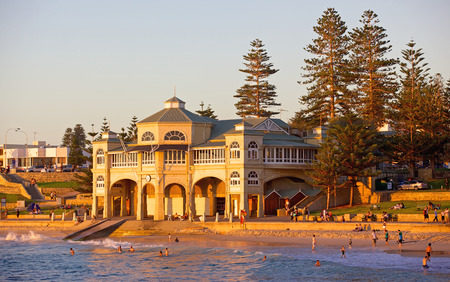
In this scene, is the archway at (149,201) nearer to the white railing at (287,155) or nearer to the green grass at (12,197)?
the white railing at (287,155)

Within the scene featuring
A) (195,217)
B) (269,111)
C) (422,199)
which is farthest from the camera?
(269,111)

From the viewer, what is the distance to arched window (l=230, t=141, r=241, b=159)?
2633 inches

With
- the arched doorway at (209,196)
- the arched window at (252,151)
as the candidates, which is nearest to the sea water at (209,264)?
the arched window at (252,151)

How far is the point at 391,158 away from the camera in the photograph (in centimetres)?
7481

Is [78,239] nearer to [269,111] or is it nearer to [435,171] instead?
[435,171]

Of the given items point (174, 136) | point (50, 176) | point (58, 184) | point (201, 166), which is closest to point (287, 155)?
point (201, 166)

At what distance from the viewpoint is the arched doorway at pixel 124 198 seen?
7644 cm

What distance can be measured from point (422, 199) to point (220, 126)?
73.2 ft

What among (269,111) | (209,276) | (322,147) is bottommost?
(209,276)

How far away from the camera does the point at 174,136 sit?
7131 cm

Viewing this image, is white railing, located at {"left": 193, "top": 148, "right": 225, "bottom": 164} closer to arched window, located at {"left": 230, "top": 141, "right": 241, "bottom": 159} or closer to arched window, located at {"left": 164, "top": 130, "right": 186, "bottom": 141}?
arched window, located at {"left": 230, "top": 141, "right": 241, "bottom": 159}

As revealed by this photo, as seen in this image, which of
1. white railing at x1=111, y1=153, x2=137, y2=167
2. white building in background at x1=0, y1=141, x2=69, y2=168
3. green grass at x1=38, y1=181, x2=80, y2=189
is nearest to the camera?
white railing at x1=111, y1=153, x2=137, y2=167

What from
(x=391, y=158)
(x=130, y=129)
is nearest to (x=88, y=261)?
(x=391, y=158)

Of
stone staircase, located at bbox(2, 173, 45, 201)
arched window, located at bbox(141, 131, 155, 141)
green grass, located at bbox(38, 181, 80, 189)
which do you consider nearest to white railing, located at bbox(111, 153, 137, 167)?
arched window, located at bbox(141, 131, 155, 141)
